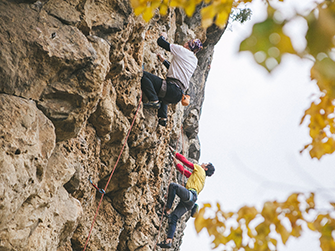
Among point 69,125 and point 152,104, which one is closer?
point 69,125

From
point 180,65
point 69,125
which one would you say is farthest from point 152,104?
point 69,125

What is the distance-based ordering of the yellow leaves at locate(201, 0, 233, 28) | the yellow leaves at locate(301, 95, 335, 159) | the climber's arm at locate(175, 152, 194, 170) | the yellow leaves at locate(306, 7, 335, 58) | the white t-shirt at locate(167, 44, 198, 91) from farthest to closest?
the climber's arm at locate(175, 152, 194, 170) → the white t-shirt at locate(167, 44, 198, 91) → the yellow leaves at locate(301, 95, 335, 159) → the yellow leaves at locate(201, 0, 233, 28) → the yellow leaves at locate(306, 7, 335, 58)

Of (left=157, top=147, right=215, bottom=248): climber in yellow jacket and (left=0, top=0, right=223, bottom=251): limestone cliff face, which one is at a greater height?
(left=0, top=0, right=223, bottom=251): limestone cliff face

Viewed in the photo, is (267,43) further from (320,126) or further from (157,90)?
(157,90)

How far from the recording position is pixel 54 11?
130 inches

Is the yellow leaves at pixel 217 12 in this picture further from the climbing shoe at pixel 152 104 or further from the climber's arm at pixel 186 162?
the climber's arm at pixel 186 162

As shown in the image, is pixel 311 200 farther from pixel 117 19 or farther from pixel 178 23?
pixel 178 23

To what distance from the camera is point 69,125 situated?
337cm

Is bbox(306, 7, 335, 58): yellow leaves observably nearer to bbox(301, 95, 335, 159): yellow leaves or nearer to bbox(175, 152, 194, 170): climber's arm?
bbox(301, 95, 335, 159): yellow leaves

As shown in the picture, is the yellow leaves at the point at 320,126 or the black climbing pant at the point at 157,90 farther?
the black climbing pant at the point at 157,90

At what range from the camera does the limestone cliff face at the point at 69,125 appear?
269cm

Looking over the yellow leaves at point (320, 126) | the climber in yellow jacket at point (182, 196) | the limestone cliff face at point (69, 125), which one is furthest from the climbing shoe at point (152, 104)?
the yellow leaves at point (320, 126)

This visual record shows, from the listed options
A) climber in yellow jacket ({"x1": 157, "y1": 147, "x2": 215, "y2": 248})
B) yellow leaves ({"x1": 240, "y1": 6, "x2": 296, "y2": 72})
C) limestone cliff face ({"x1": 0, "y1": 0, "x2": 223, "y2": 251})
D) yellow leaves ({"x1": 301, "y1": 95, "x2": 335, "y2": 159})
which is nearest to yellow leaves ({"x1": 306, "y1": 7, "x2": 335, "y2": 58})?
yellow leaves ({"x1": 240, "y1": 6, "x2": 296, "y2": 72})

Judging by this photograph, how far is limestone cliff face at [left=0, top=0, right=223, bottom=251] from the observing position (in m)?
2.69
